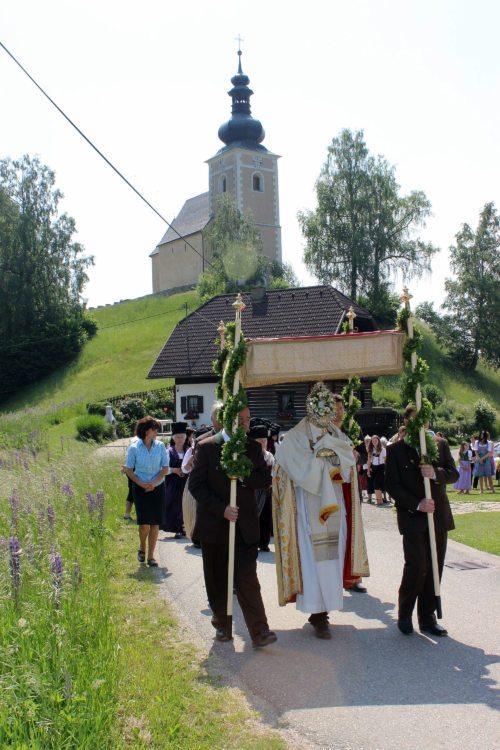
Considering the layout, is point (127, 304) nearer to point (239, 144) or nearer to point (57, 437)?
point (239, 144)

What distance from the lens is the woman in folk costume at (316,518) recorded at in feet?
23.4

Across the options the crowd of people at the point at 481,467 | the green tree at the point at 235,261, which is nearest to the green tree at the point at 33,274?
the green tree at the point at 235,261

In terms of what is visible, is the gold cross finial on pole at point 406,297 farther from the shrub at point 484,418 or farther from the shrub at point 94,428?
the shrub at point 484,418

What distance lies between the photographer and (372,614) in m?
7.88

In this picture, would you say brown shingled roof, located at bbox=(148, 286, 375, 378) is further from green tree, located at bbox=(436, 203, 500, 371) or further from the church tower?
the church tower

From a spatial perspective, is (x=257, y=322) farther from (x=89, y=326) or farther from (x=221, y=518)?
(x=221, y=518)

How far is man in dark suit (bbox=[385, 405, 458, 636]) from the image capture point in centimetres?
712

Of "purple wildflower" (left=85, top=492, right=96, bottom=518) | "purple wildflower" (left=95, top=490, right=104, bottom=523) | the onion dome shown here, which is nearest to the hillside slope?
the onion dome

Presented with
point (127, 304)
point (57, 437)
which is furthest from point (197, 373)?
point (127, 304)

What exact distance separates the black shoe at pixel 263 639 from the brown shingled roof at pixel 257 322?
107 ft

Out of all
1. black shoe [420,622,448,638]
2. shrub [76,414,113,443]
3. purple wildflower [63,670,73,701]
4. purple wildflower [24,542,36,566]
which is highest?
shrub [76,414,113,443]

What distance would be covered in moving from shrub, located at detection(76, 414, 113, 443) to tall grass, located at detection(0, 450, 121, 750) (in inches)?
1139

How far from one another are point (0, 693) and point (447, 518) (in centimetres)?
427

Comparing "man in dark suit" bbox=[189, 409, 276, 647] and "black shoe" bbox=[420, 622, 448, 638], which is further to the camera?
"man in dark suit" bbox=[189, 409, 276, 647]
